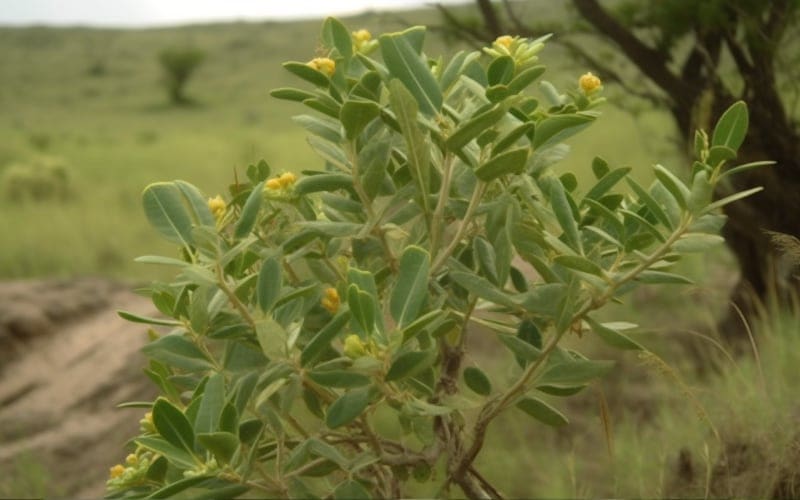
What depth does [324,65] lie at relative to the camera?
3.90 ft

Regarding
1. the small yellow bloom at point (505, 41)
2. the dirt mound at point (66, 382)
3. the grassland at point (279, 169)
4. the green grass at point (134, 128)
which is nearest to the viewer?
the small yellow bloom at point (505, 41)

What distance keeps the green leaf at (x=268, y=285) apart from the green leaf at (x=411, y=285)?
15 cm

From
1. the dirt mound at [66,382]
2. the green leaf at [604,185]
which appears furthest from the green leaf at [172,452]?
the dirt mound at [66,382]

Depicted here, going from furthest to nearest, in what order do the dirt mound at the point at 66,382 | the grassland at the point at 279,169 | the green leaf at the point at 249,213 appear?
the dirt mound at the point at 66,382 → the grassland at the point at 279,169 → the green leaf at the point at 249,213

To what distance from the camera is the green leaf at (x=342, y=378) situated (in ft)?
3.65

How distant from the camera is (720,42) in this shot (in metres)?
2.95

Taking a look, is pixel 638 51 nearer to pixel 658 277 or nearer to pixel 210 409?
pixel 658 277

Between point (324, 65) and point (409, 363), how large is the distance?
37 centimetres

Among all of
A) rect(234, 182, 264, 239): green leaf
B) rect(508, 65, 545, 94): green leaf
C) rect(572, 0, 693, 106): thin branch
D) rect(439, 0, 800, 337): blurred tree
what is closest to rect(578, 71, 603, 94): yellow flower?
rect(508, 65, 545, 94): green leaf

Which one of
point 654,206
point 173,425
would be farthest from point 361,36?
point 173,425

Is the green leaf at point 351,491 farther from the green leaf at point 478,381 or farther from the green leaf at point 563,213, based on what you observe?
the green leaf at point 563,213

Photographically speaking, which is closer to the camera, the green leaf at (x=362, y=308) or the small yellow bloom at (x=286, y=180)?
the green leaf at (x=362, y=308)

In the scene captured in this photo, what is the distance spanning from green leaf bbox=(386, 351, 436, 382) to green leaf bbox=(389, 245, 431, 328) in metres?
0.03

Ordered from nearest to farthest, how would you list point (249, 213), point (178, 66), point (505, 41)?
point (249, 213)
point (505, 41)
point (178, 66)
